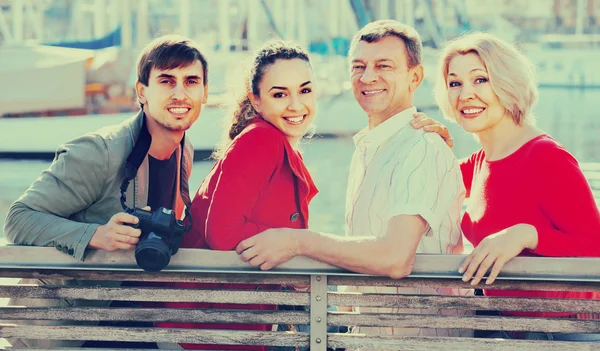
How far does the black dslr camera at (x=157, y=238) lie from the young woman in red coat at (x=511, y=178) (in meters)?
0.78

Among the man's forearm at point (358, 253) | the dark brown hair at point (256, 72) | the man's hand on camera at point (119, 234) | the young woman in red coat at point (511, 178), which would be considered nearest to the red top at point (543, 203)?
the young woman in red coat at point (511, 178)

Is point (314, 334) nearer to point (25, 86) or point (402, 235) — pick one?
point (402, 235)

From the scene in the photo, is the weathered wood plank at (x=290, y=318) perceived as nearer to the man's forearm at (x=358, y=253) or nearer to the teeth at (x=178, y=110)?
the man's forearm at (x=358, y=253)

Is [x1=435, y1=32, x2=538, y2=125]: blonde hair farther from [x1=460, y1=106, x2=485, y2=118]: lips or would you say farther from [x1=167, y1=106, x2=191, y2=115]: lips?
[x1=167, y1=106, x2=191, y2=115]: lips

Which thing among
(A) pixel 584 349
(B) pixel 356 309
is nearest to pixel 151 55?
(B) pixel 356 309

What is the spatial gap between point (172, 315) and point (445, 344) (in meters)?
0.76

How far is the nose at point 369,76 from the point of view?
2709 mm

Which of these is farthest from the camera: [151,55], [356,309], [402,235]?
[151,55]

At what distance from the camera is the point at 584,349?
7.74ft

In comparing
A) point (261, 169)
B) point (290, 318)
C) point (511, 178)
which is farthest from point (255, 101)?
point (511, 178)

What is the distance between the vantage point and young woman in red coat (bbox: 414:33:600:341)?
241 cm

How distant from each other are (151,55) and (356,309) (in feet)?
3.63

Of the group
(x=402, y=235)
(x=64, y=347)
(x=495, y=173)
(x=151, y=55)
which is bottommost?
(x=64, y=347)

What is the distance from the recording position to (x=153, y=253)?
90.8 inches
